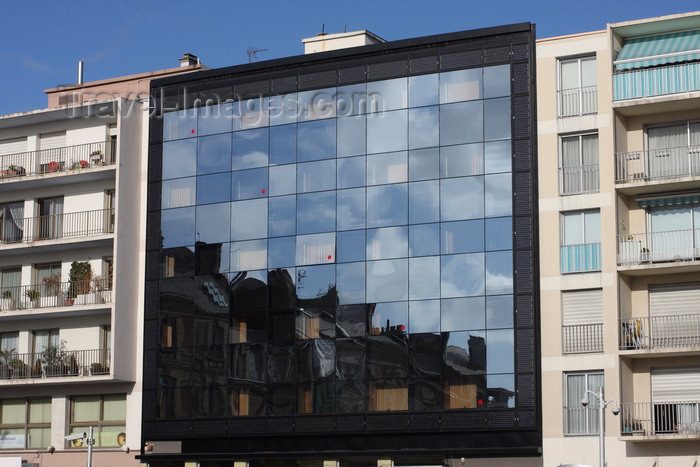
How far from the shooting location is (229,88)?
163 ft

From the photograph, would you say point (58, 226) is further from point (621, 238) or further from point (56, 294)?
point (621, 238)

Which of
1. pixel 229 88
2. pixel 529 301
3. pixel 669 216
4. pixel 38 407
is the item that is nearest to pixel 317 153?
pixel 229 88

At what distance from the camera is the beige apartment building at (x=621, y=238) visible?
40969 millimetres

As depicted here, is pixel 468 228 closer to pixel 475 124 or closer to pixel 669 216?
pixel 475 124

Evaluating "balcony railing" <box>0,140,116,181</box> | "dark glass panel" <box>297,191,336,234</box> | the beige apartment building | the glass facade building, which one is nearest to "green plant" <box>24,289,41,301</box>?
"balcony railing" <box>0,140,116,181</box>

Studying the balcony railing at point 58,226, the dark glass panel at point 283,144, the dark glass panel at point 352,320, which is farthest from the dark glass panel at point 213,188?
the dark glass panel at point 352,320

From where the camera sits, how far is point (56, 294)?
51969 mm

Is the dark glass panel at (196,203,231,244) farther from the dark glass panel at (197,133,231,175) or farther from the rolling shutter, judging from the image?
the rolling shutter

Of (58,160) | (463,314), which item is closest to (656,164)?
(463,314)

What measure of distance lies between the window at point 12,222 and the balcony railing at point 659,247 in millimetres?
25896

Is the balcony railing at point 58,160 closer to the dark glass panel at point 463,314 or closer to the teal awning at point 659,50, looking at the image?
the dark glass panel at point 463,314

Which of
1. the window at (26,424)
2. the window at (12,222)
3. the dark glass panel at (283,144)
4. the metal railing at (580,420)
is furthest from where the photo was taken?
the window at (12,222)

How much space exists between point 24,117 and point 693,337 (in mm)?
29410

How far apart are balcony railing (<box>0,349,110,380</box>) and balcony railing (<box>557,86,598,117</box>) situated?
2059 cm
